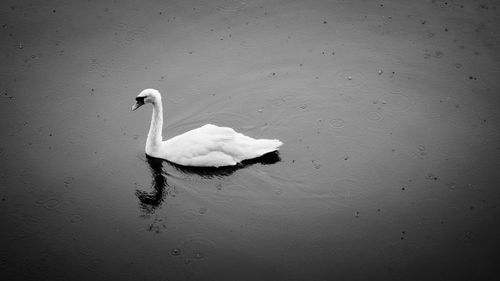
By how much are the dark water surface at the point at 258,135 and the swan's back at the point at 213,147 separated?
0.97ft

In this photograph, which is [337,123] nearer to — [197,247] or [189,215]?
[189,215]

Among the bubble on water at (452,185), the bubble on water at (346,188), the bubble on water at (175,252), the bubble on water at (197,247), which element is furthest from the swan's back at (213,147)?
the bubble on water at (452,185)

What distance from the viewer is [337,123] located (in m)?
11.9

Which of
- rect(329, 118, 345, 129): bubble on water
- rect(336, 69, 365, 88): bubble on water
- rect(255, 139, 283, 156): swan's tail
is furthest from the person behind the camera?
rect(336, 69, 365, 88): bubble on water

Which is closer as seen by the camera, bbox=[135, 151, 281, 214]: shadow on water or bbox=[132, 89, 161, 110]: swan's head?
bbox=[135, 151, 281, 214]: shadow on water

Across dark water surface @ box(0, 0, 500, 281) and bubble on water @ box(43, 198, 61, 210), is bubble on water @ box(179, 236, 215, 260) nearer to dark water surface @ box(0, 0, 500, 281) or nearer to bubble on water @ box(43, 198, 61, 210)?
dark water surface @ box(0, 0, 500, 281)

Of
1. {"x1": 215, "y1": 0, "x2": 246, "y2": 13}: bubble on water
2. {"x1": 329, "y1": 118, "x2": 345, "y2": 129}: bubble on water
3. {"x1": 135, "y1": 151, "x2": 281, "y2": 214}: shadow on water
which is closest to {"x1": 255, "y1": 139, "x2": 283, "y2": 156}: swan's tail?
{"x1": 135, "y1": 151, "x2": 281, "y2": 214}: shadow on water

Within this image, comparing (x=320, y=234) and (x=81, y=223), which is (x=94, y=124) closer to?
(x=81, y=223)

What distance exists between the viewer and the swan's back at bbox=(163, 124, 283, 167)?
10.6 m

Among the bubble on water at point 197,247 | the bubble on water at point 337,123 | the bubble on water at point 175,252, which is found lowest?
the bubble on water at point 175,252

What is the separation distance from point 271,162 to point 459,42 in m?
6.56

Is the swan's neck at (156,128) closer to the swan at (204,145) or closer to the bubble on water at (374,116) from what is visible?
the swan at (204,145)

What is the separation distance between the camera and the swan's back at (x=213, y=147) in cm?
1062

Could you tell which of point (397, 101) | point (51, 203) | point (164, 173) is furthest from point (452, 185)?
point (51, 203)
